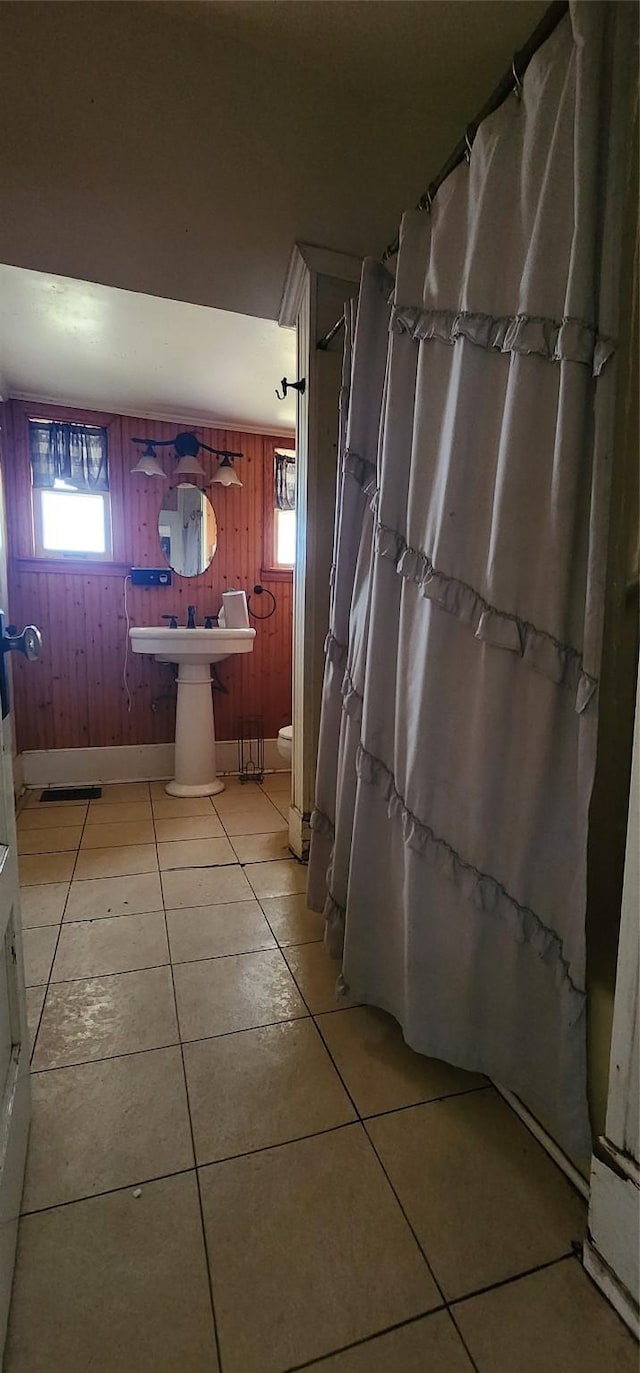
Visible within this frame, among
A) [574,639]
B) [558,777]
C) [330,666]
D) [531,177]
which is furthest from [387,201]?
[558,777]

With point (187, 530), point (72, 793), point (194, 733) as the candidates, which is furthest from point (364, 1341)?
point (187, 530)

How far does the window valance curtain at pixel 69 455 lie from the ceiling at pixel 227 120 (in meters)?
1.14

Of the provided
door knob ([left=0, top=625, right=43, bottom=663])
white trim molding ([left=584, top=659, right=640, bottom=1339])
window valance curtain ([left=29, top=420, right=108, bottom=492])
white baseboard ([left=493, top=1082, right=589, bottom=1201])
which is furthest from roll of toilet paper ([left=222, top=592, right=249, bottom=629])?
white trim molding ([left=584, top=659, right=640, bottom=1339])

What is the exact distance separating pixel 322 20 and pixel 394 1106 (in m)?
2.18

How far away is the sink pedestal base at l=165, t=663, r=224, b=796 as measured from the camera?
9.62ft

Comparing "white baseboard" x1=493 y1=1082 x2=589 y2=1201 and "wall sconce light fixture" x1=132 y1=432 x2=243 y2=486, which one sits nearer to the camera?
"white baseboard" x1=493 y1=1082 x2=589 y2=1201

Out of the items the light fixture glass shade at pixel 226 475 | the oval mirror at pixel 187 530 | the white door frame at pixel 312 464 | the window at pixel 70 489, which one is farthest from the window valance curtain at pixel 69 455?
the white door frame at pixel 312 464

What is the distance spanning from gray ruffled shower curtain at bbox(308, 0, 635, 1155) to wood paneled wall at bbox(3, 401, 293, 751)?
85.7 inches

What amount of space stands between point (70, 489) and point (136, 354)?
871 millimetres

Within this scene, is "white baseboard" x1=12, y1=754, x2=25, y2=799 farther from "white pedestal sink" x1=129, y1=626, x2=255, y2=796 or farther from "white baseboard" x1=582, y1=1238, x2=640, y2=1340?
"white baseboard" x1=582, y1=1238, x2=640, y2=1340

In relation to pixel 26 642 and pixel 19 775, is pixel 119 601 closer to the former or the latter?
pixel 19 775

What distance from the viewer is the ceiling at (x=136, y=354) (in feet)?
6.70

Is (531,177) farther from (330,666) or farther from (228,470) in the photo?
(228,470)

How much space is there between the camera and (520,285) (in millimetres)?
871
